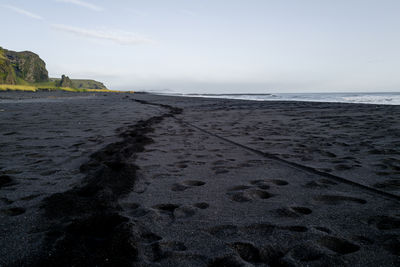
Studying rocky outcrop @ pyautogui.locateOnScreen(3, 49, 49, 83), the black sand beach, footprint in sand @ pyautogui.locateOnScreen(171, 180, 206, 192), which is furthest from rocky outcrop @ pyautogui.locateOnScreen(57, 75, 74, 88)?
footprint in sand @ pyautogui.locateOnScreen(171, 180, 206, 192)

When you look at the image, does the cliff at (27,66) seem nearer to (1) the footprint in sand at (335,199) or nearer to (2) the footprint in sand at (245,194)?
(2) the footprint in sand at (245,194)

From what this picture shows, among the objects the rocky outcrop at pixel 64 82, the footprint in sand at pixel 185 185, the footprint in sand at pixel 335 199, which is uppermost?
the rocky outcrop at pixel 64 82

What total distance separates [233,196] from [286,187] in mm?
707

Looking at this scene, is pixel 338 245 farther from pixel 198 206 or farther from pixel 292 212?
pixel 198 206

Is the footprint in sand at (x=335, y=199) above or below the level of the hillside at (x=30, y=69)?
below

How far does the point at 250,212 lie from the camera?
2078mm

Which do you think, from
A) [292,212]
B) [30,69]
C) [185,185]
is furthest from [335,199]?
[30,69]

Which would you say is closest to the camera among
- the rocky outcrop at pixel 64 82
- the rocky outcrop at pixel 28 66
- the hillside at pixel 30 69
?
the hillside at pixel 30 69

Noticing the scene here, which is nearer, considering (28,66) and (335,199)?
(335,199)

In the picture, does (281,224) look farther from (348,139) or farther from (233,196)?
(348,139)

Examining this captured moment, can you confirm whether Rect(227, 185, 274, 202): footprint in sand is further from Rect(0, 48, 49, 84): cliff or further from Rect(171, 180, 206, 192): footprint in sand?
Rect(0, 48, 49, 84): cliff

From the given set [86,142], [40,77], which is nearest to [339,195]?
[86,142]

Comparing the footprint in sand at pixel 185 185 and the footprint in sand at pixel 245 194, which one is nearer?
the footprint in sand at pixel 245 194

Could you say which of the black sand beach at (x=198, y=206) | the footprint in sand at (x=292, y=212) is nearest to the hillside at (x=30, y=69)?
the black sand beach at (x=198, y=206)
